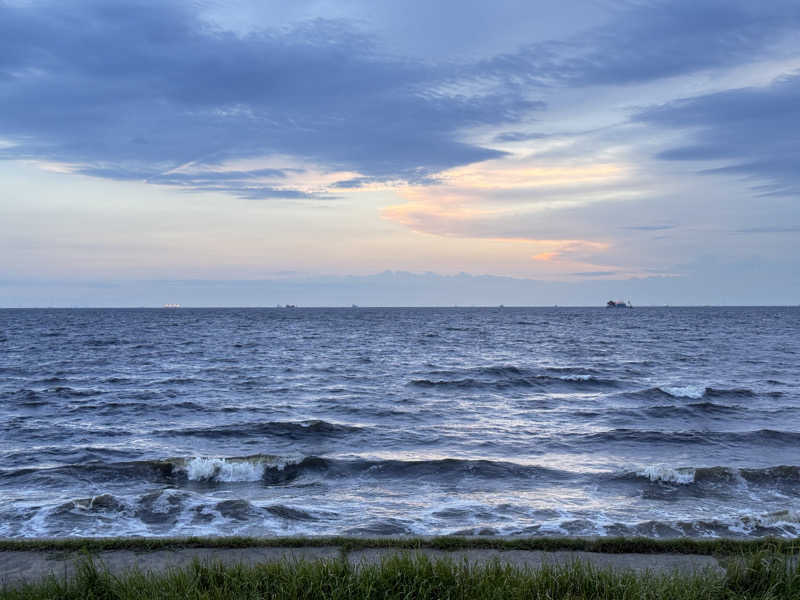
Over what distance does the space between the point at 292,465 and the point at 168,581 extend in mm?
9671

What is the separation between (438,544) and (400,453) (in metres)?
9.23

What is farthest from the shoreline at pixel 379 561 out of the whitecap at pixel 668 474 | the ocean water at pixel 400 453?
the whitecap at pixel 668 474

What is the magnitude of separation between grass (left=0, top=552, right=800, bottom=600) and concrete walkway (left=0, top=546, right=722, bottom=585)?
2.56ft

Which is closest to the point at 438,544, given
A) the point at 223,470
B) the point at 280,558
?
the point at 280,558

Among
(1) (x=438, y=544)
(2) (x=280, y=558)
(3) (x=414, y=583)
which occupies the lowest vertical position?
(2) (x=280, y=558)

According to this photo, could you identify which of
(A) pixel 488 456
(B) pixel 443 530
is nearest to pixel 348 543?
(B) pixel 443 530

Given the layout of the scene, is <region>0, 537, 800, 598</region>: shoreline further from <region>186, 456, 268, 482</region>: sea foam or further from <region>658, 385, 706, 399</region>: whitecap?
<region>658, 385, 706, 399</region>: whitecap

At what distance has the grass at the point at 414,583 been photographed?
18.1ft

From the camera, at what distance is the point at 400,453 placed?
16.6 metres

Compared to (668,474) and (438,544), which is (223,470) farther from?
(668,474)

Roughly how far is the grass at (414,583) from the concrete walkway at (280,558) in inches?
30.7

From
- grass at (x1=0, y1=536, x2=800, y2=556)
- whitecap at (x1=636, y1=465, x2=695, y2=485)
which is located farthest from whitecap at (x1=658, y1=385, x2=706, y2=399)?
grass at (x1=0, y1=536, x2=800, y2=556)

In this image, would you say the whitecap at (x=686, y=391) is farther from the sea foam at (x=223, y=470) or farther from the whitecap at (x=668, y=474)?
the sea foam at (x=223, y=470)

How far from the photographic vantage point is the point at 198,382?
32.8 m
